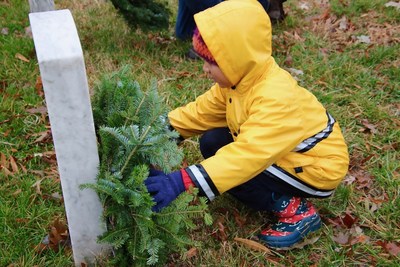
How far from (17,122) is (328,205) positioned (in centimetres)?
227

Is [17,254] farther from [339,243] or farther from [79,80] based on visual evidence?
[339,243]

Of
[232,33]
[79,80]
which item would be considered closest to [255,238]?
[232,33]

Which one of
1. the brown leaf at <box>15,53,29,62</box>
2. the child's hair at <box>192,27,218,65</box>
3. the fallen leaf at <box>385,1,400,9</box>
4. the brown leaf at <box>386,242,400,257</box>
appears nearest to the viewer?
the child's hair at <box>192,27,218,65</box>

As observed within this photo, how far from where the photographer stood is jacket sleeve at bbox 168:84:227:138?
8.86ft

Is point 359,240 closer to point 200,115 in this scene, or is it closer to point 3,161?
point 200,115

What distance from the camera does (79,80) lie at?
5.35 feet

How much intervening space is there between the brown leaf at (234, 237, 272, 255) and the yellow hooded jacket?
18.1 inches

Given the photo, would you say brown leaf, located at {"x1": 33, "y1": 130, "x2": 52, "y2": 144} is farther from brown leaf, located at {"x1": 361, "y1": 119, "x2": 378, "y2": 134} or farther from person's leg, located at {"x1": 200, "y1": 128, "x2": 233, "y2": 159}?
brown leaf, located at {"x1": 361, "y1": 119, "x2": 378, "y2": 134}

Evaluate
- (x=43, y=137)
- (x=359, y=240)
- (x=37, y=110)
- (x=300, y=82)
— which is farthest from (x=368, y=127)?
(x=37, y=110)

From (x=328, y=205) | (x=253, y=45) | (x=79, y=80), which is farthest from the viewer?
(x=328, y=205)

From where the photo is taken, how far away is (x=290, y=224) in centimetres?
262

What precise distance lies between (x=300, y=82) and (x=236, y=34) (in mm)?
2277

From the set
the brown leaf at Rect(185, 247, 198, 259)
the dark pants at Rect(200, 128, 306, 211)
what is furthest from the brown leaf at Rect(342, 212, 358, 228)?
the brown leaf at Rect(185, 247, 198, 259)

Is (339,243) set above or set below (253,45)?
below
